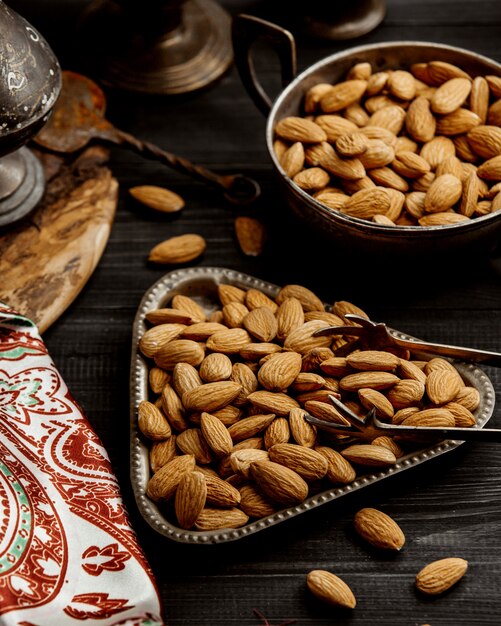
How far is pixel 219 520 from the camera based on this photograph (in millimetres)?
777

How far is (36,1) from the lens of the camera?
132 cm

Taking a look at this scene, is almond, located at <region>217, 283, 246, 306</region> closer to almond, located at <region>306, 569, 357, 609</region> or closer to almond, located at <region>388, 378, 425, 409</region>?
almond, located at <region>388, 378, 425, 409</region>

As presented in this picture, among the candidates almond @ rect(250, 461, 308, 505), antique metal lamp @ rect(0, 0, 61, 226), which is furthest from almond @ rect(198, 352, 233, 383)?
antique metal lamp @ rect(0, 0, 61, 226)

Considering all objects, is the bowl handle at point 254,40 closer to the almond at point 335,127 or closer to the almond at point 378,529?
the almond at point 335,127

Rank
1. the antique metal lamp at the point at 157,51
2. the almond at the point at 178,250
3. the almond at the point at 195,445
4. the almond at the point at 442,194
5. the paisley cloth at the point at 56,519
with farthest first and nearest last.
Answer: the antique metal lamp at the point at 157,51
the almond at the point at 178,250
the almond at the point at 442,194
the almond at the point at 195,445
the paisley cloth at the point at 56,519

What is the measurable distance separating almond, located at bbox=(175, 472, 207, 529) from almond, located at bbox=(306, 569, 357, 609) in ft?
0.40

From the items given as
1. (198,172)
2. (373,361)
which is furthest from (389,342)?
(198,172)

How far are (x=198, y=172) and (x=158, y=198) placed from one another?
0.06m

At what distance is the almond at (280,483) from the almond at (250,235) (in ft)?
1.12

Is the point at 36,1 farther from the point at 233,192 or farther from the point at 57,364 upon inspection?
the point at 57,364

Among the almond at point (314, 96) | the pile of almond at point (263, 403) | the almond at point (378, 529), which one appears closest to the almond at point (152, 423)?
the pile of almond at point (263, 403)

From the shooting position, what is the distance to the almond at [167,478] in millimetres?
788

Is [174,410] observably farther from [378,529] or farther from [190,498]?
[378,529]

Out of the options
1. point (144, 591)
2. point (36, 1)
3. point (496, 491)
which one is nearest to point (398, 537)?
point (496, 491)
